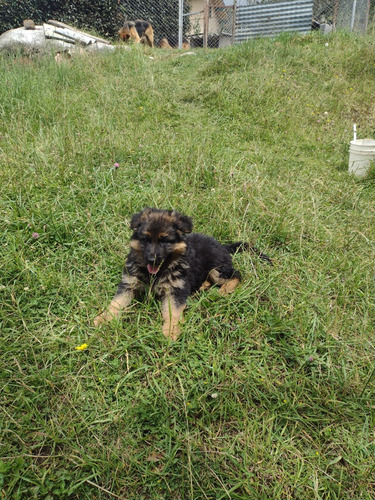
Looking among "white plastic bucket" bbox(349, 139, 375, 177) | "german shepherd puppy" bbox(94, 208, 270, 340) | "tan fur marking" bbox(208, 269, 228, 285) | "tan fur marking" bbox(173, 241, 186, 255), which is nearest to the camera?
"german shepherd puppy" bbox(94, 208, 270, 340)

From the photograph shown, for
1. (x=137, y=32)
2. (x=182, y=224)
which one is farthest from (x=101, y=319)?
(x=137, y=32)

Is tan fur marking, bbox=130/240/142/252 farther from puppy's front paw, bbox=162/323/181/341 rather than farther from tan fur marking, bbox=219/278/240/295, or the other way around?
tan fur marking, bbox=219/278/240/295

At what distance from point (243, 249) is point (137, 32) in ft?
41.1

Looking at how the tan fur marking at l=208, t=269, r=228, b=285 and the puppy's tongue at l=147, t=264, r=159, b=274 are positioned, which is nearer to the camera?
the puppy's tongue at l=147, t=264, r=159, b=274

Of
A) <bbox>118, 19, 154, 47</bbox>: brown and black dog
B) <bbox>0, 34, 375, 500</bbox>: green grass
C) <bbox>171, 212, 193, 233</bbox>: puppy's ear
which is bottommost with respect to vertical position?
<bbox>0, 34, 375, 500</bbox>: green grass

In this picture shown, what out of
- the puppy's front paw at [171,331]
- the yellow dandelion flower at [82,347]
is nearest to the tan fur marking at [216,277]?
the puppy's front paw at [171,331]

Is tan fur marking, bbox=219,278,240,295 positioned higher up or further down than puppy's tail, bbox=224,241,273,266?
further down

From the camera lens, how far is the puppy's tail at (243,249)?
11.0ft

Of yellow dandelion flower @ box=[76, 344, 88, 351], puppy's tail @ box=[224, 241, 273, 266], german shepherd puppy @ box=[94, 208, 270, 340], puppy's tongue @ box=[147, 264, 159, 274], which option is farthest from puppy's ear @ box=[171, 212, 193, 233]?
yellow dandelion flower @ box=[76, 344, 88, 351]

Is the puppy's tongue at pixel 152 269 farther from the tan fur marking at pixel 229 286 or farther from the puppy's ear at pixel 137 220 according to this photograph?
the tan fur marking at pixel 229 286

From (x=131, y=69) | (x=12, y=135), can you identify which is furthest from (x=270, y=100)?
(x=12, y=135)

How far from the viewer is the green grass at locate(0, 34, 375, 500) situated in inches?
77.0

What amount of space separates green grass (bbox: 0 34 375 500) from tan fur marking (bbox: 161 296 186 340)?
0.07m

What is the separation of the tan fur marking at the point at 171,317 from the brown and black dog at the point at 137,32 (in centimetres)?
1205
